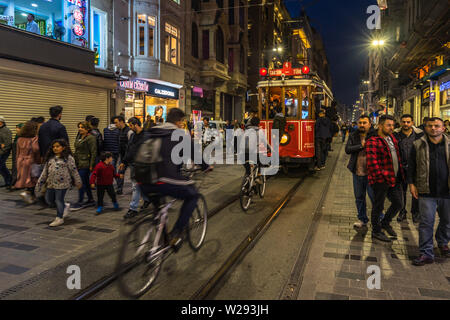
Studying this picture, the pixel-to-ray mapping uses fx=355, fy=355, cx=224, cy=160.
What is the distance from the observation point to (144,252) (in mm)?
4227

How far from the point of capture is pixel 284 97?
1227 cm

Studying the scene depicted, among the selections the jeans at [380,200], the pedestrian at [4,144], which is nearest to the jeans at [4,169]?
the pedestrian at [4,144]

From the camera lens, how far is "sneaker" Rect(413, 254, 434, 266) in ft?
15.0

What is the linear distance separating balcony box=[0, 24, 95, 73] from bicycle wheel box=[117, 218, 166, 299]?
33.4ft

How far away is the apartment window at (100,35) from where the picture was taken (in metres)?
16.3

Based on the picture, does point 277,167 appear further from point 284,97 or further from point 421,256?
point 421,256

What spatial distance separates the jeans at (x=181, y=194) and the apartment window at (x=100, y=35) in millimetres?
13647

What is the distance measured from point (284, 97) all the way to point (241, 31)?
73.2 ft

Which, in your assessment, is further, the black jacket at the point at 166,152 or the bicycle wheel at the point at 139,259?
the black jacket at the point at 166,152

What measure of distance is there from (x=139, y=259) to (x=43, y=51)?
1128 centimetres

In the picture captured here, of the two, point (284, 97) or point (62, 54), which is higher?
point (62, 54)

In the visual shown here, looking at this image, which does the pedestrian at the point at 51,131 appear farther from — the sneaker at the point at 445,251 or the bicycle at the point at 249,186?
the sneaker at the point at 445,251
